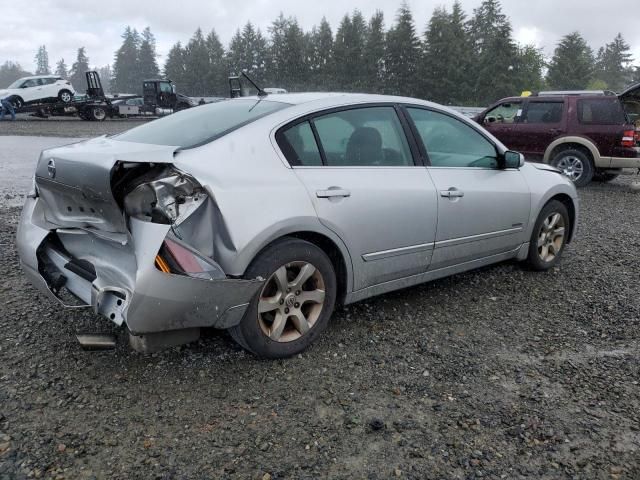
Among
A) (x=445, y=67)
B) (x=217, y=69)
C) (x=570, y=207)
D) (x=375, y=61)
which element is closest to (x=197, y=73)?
(x=217, y=69)

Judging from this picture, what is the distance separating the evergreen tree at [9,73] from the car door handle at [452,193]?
166119 millimetres

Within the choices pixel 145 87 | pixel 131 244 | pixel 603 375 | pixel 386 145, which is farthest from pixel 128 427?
pixel 145 87

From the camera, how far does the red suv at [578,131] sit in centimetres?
1010

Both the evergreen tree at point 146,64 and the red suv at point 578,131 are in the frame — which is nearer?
the red suv at point 578,131

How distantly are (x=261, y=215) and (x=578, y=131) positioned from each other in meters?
9.40

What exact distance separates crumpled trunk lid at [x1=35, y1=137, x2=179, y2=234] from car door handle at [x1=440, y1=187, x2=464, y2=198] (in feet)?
6.07

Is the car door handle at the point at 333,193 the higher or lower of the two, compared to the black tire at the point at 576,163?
higher

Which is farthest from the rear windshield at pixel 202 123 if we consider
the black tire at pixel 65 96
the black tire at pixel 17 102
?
the black tire at pixel 65 96

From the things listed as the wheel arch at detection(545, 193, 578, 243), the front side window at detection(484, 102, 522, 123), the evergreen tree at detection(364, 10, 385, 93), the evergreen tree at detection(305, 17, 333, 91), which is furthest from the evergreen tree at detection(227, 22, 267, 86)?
the wheel arch at detection(545, 193, 578, 243)

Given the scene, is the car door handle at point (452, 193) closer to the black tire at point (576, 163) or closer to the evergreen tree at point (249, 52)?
the black tire at point (576, 163)

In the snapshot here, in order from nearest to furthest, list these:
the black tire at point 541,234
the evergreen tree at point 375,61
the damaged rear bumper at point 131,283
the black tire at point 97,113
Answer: the damaged rear bumper at point 131,283
the black tire at point 541,234
the black tire at point 97,113
the evergreen tree at point 375,61

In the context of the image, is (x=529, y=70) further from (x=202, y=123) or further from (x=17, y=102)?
(x=202, y=123)

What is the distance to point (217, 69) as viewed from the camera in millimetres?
80438

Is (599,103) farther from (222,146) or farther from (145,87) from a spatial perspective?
(145,87)
